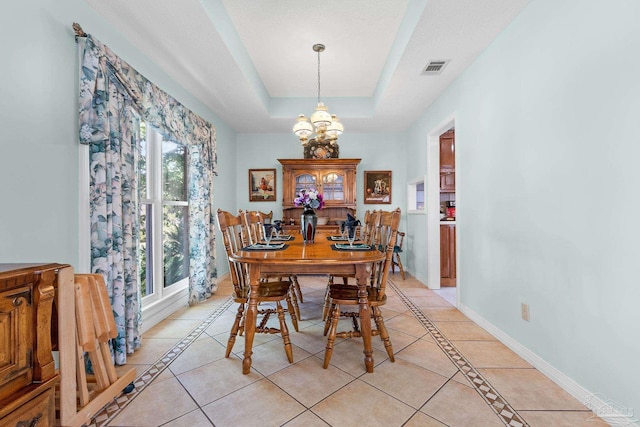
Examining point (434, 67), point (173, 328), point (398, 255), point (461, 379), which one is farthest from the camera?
point (398, 255)

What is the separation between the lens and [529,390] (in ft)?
5.09

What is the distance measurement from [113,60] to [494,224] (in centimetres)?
310

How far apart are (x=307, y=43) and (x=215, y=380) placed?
2.99 m

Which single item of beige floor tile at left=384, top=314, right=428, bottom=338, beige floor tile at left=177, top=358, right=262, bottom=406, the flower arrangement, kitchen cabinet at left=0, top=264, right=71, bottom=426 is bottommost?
beige floor tile at left=384, top=314, right=428, bottom=338

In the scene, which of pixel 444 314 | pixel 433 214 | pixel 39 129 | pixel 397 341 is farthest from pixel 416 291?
pixel 39 129

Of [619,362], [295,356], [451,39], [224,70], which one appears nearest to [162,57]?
[224,70]

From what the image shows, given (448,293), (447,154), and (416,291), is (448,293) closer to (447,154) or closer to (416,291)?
(416,291)

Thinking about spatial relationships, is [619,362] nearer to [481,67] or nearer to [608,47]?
[608,47]

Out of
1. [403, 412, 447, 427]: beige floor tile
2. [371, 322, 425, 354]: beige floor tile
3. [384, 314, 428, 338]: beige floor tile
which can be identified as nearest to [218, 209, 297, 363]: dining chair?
[371, 322, 425, 354]: beige floor tile

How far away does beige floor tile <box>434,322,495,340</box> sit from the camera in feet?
7.31

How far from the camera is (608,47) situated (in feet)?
4.39

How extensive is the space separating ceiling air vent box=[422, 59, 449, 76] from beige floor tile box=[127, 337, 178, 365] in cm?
331

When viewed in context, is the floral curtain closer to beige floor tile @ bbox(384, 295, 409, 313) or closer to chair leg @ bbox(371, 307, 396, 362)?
chair leg @ bbox(371, 307, 396, 362)

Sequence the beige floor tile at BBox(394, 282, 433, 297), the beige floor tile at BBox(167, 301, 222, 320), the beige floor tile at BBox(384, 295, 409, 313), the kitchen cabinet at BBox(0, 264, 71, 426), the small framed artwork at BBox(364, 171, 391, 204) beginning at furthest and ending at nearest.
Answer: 1. the small framed artwork at BBox(364, 171, 391, 204)
2. the beige floor tile at BBox(394, 282, 433, 297)
3. the beige floor tile at BBox(384, 295, 409, 313)
4. the beige floor tile at BBox(167, 301, 222, 320)
5. the kitchen cabinet at BBox(0, 264, 71, 426)
